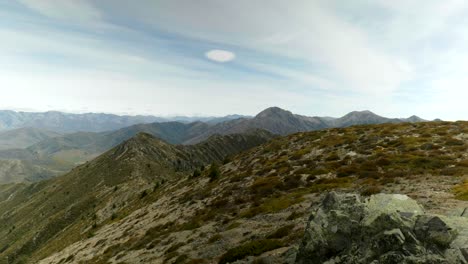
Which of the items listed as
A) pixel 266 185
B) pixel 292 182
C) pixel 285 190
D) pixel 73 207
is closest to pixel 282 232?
pixel 285 190

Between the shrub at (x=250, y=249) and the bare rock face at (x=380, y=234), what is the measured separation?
6543 millimetres

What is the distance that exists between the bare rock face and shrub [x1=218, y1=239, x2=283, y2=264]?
6.54 metres

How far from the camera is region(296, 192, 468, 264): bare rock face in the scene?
13391 millimetres

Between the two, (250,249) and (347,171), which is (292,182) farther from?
(250,249)

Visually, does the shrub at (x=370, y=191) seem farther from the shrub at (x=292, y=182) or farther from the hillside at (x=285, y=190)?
the shrub at (x=292, y=182)

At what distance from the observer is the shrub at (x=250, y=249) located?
24.1 m

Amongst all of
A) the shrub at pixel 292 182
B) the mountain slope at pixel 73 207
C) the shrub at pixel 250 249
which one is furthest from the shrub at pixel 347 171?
the mountain slope at pixel 73 207

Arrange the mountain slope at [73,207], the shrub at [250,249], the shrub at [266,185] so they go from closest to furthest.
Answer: the shrub at [250,249] < the shrub at [266,185] < the mountain slope at [73,207]

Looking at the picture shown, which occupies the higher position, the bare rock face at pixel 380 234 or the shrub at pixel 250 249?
the bare rock face at pixel 380 234

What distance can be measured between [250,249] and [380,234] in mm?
12767

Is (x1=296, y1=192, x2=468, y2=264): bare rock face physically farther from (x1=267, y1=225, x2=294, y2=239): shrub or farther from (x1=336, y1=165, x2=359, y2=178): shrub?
(x1=336, y1=165, x2=359, y2=178): shrub

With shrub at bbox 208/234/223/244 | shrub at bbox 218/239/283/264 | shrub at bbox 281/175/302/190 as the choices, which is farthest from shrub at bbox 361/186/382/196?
shrub at bbox 208/234/223/244

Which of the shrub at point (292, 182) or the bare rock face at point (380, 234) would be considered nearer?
the bare rock face at point (380, 234)

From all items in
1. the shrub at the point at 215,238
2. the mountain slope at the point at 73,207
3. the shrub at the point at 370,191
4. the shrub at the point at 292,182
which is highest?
the shrub at the point at 370,191
